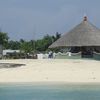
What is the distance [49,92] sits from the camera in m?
22.6

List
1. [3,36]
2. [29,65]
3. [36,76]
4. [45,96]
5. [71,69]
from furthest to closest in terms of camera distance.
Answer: [3,36]
[29,65]
[71,69]
[36,76]
[45,96]

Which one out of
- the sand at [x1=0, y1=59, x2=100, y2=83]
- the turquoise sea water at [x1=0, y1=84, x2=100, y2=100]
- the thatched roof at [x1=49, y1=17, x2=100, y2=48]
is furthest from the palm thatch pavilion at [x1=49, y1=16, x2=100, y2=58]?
the turquoise sea water at [x1=0, y1=84, x2=100, y2=100]

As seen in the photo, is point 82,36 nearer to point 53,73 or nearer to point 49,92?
point 53,73

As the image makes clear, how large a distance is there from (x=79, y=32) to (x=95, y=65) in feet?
46.6

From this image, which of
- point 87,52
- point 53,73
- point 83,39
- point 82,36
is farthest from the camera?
point 82,36

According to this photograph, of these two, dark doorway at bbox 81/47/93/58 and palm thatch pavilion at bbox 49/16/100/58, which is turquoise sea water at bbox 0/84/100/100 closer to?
dark doorway at bbox 81/47/93/58

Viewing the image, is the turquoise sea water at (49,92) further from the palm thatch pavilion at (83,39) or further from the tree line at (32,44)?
the tree line at (32,44)

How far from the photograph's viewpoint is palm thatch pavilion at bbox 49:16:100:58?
44250 mm

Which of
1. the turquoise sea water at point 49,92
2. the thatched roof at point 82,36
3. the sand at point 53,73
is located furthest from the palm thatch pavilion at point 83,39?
the turquoise sea water at point 49,92

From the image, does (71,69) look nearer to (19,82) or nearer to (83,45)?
(19,82)

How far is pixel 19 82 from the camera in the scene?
2586cm

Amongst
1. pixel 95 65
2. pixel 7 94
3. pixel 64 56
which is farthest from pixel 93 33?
pixel 7 94

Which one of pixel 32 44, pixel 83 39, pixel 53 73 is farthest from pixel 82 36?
pixel 32 44

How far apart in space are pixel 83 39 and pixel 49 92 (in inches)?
886
